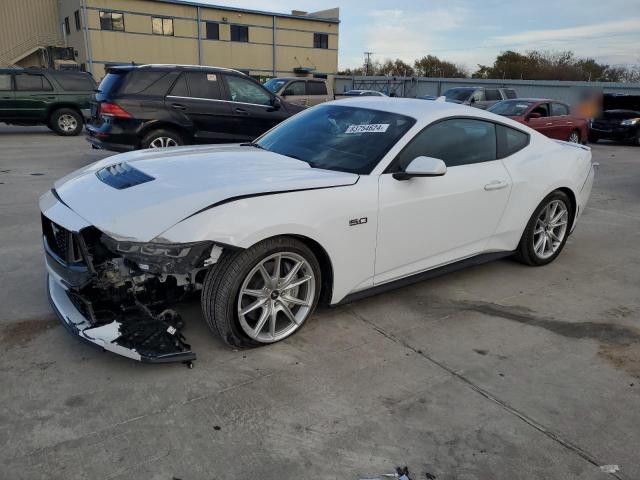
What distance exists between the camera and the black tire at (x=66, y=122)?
14.8m

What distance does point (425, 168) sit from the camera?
11.7 ft

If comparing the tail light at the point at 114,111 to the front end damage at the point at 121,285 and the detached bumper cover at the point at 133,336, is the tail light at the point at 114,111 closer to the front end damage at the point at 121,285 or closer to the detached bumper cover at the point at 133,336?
the front end damage at the point at 121,285

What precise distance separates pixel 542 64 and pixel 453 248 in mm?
A: 47109

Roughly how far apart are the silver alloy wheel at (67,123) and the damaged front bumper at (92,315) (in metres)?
13.0

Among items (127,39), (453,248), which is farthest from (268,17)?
(453,248)

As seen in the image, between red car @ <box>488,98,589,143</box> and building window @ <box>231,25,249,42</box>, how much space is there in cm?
3111

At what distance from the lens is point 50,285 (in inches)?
139

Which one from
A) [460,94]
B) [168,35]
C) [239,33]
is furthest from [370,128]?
[239,33]

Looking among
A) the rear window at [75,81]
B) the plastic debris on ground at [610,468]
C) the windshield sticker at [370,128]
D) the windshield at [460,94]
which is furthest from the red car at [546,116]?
the plastic debris on ground at [610,468]

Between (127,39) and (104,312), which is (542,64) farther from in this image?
(104,312)

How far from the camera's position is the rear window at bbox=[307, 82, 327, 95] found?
16.7 m

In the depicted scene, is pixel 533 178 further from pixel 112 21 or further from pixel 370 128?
pixel 112 21

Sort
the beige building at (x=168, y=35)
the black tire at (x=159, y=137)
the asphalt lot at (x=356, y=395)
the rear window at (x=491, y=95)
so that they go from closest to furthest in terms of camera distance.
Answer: the asphalt lot at (x=356, y=395) < the black tire at (x=159, y=137) < the rear window at (x=491, y=95) < the beige building at (x=168, y=35)

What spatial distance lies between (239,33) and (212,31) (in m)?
2.19
